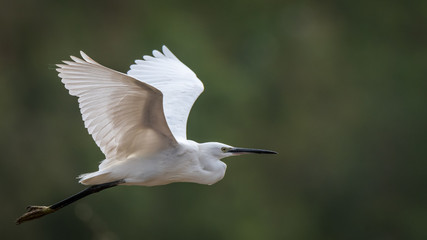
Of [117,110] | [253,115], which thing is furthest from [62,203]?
[253,115]

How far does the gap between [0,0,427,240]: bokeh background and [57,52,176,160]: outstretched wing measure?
776 centimetres

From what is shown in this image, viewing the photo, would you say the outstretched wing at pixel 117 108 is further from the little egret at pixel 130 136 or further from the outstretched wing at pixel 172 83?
the outstretched wing at pixel 172 83

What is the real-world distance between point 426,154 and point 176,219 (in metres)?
6.43

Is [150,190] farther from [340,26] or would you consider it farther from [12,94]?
[340,26]

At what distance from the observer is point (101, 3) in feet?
63.5

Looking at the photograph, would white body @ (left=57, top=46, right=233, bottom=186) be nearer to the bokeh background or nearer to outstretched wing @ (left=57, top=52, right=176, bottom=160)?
outstretched wing @ (left=57, top=52, right=176, bottom=160)

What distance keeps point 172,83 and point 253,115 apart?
11.5m

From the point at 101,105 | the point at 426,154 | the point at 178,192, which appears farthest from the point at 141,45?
the point at 101,105

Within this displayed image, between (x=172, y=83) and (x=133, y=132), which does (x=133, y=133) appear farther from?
(x=172, y=83)

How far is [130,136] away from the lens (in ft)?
16.0

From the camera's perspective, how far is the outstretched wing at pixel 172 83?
5.65 meters

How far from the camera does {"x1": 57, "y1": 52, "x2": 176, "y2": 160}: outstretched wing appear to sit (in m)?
4.43

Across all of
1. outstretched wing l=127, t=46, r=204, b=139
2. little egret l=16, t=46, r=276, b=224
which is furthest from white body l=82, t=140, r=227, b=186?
outstretched wing l=127, t=46, r=204, b=139

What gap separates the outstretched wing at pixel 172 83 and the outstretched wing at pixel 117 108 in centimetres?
58
